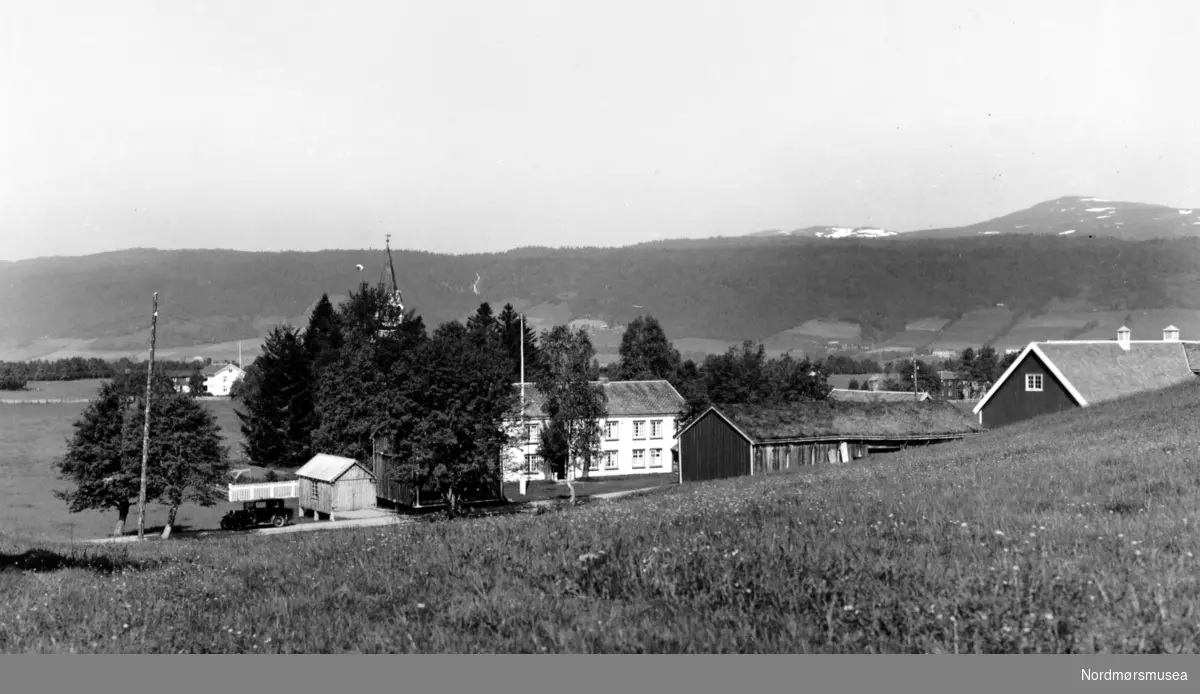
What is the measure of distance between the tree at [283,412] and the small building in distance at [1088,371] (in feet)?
207

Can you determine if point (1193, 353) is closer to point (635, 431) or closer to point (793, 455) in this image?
point (793, 455)

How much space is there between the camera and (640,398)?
3255 inches

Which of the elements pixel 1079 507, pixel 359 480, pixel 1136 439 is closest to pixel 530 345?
pixel 359 480

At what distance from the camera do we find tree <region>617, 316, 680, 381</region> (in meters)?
122

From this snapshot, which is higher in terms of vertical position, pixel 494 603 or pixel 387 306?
pixel 387 306

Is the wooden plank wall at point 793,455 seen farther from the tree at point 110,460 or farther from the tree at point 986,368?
the tree at point 986,368

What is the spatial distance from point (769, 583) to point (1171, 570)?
362cm

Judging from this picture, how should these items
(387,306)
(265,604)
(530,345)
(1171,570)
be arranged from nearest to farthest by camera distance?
1. (1171,570)
2. (265,604)
3. (387,306)
4. (530,345)

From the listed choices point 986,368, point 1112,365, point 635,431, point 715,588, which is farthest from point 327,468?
point 986,368

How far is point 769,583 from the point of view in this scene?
8.41 m

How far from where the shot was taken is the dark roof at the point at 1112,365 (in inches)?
2120

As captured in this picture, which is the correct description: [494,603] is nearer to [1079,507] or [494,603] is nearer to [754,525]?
[754,525]

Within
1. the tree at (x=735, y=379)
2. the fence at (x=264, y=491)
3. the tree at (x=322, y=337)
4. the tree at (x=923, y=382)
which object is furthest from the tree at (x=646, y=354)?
the fence at (x=264, y=491)

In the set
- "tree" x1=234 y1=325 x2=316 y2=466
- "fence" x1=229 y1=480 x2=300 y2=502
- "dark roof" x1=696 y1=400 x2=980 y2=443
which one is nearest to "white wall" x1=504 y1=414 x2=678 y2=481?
"dark roof" x1=696 y1=400 x2=980 y2=443
